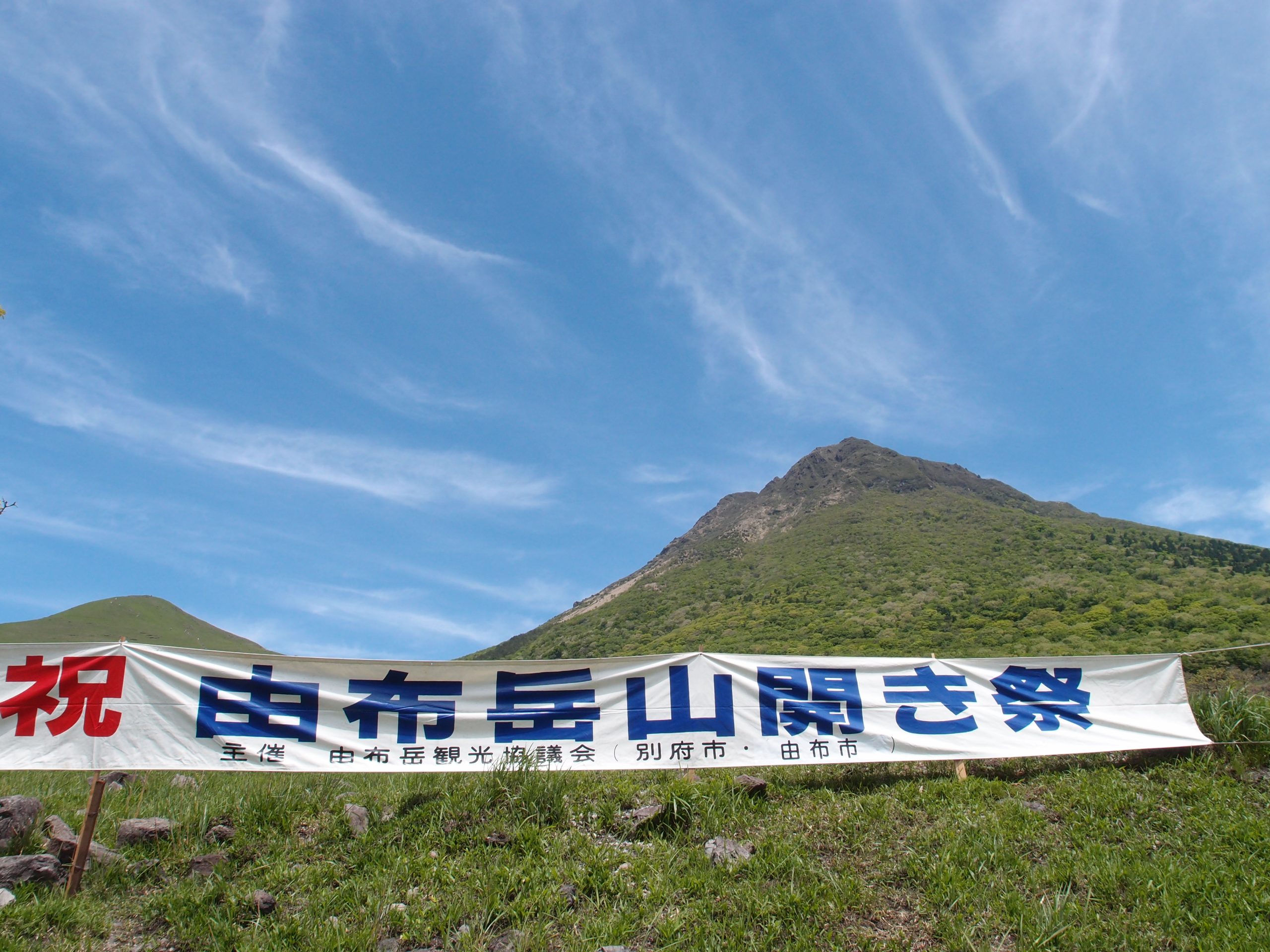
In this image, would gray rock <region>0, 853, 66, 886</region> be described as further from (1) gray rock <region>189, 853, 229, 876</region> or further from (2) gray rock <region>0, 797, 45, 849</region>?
(1) gray rock <region>189, 853, 229, 876</region>

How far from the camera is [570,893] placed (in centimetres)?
509

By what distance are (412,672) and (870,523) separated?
78516 mm

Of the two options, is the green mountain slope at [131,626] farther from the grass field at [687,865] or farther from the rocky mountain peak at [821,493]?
the grass field at [687,865]

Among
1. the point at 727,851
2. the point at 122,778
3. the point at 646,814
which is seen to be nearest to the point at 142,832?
the point at 122,778

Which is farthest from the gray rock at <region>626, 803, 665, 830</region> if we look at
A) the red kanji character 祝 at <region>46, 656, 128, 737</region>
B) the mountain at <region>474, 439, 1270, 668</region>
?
the mountain at <region>474, 439, 1270, 668</region>

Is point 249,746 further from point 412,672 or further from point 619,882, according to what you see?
point 619,882

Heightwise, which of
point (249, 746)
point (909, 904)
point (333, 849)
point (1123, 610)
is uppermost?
point (1123, 610)

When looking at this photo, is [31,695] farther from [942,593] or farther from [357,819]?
[942,593]

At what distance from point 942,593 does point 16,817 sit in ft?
175

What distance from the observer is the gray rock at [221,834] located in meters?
5.75

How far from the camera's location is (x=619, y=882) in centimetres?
521

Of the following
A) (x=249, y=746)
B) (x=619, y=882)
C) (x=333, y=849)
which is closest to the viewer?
(x=619, y=882)

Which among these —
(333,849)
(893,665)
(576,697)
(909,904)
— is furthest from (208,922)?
(893,665)

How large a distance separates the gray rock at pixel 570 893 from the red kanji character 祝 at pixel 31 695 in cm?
431
